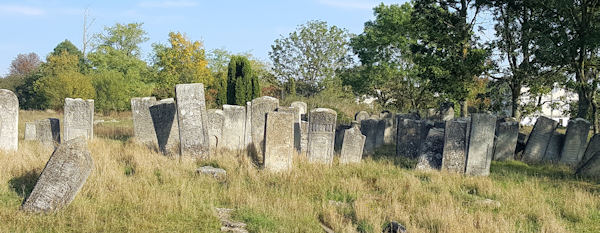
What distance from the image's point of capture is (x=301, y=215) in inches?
274

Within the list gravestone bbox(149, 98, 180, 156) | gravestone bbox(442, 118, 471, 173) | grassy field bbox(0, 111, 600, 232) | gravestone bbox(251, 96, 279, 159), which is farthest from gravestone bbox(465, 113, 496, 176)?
gravestone bbox(149, 98, 180, 156)

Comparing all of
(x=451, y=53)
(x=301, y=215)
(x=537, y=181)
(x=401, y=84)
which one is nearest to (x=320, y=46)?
(x=401, y=84)

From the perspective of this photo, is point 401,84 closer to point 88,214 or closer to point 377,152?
point 377,152

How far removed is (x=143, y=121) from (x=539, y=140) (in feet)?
37.1

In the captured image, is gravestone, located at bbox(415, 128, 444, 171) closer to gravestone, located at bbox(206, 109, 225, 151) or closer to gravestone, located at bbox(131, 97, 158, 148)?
gravestone, located at bbox(206, 109, 225, 151)

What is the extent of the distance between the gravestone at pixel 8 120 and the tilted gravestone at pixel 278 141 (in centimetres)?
643

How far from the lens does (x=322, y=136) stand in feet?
38.0

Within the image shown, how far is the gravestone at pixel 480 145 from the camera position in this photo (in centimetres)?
1089

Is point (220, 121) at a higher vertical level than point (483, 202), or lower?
higher

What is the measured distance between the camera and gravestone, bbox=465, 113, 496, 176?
10.9 metres

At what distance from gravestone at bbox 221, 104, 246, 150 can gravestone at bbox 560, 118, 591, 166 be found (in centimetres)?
874

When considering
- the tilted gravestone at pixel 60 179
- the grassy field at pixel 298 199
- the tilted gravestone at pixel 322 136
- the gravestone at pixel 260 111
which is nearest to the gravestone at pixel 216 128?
the gravestone at pixel 260 111

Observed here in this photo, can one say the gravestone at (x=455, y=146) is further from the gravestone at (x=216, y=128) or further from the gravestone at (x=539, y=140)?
the gravestone at (x=216, y=128)

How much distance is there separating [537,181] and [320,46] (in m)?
34.8
